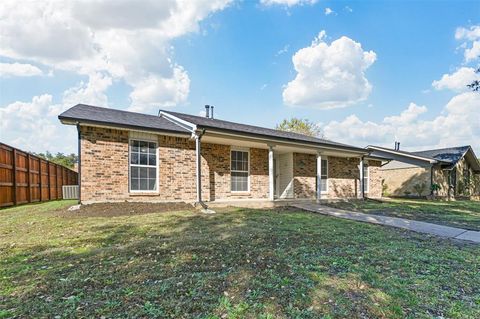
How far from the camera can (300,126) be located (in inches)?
1448

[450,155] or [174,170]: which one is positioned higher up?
[450,155]

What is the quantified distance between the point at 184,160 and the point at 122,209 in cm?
307

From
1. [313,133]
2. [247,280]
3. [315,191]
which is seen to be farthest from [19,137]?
[313,133]

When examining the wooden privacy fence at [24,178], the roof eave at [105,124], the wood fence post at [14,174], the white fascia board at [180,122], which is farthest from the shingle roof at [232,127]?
the wooden privacy fence at [24,178]

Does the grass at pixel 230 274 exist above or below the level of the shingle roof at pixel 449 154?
below

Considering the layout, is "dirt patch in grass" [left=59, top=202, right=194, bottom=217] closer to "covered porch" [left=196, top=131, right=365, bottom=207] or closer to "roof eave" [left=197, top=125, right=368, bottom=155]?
"covered porch" [left=196, top=131, right=365, bottom=207]

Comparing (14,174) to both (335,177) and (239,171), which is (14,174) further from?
(335,177)

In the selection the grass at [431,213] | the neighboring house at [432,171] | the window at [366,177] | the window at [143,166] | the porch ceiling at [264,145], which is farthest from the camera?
the neighboring house at [432,171]

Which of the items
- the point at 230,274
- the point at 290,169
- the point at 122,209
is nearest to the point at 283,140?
the point at 290,169

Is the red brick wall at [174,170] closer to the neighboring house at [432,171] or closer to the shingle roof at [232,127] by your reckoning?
the shingle roof at [232,127]

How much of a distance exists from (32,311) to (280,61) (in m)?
16.0

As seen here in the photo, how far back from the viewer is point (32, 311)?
7.79 feet

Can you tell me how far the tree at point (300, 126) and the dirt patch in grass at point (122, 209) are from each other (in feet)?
96.5

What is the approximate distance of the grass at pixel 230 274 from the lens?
249cm
